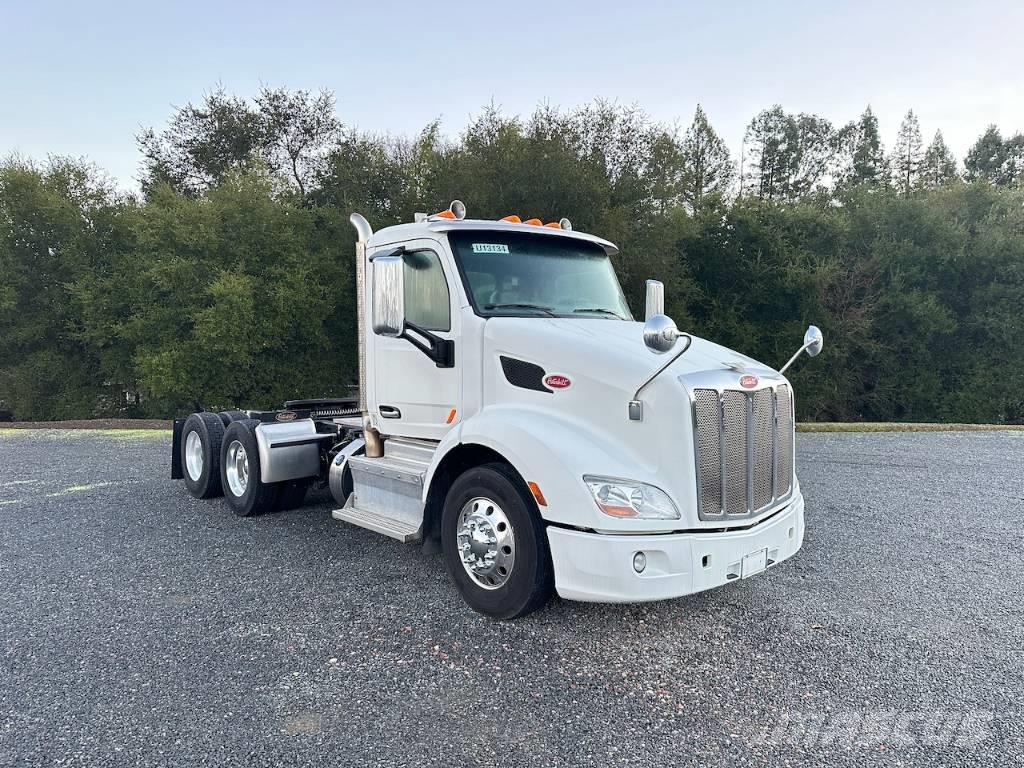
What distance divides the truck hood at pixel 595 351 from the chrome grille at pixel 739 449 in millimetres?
197

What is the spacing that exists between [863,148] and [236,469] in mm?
44403

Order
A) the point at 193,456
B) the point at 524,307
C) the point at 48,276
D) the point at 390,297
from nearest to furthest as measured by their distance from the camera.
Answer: the point at 390,297
the point at 524,307
the point at 193,456
the point at 48,276

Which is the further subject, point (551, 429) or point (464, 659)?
point (551, 429)

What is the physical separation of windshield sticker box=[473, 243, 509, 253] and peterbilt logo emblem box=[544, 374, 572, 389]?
3.92 feet

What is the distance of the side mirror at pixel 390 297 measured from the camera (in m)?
4.59

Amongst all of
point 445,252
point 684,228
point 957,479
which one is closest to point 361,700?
point 445,252

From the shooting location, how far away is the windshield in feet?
15.9

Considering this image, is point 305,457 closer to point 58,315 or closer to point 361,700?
point 361,700

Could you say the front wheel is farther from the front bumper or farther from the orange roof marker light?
the orange roof marker light

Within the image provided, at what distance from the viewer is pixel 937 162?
132ft

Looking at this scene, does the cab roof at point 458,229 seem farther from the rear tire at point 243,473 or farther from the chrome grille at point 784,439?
the rear tire at point 243,473

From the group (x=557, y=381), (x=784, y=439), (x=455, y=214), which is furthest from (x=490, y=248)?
(x=784, y=439)

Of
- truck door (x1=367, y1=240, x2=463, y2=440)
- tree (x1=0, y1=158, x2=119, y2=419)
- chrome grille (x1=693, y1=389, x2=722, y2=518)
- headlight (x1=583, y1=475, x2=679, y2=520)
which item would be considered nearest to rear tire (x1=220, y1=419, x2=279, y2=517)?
truck door (x1=367, y1=240, x2=463, y2=440)

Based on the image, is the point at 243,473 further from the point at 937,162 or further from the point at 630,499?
the point at 937,162
